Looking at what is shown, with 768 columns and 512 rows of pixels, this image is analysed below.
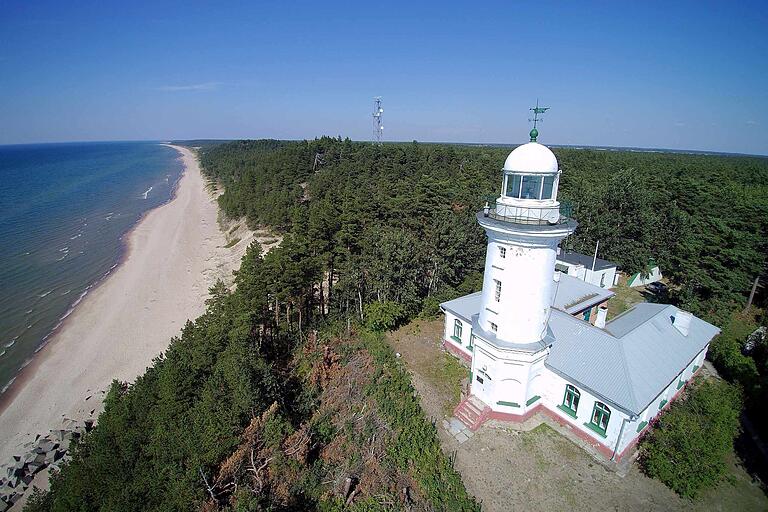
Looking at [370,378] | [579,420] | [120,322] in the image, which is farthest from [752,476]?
[120,322]

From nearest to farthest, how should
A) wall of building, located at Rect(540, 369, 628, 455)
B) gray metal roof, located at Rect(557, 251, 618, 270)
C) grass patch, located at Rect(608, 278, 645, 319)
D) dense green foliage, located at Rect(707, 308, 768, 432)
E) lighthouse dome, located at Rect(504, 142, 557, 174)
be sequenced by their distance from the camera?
lighthouse dome, located at Rect(504, 142, 557, 174) → wall of building, located at Rect(540, 369, 628, 455) → dense green foliage, located at Rect(707, 308, 768, 432) → grass patch, located at Rect(608, 278, 645, 319) → gray metal roof, located at Rect(557, 251, 618, 270)

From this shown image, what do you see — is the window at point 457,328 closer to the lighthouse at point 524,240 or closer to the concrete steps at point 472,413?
the concrete steps at point 472,413

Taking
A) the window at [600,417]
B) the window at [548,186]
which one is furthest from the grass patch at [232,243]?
the window at [600,417]

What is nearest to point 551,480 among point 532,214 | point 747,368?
point 532,214

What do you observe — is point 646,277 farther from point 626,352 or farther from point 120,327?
point 120,327

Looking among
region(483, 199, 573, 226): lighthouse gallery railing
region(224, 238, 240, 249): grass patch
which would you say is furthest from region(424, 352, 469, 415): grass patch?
region(224, 238, 240, 249): grass patch

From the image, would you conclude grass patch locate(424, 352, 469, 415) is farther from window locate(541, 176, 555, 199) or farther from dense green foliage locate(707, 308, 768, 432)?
dense green foliage locate(707, 308, 768, 432)
